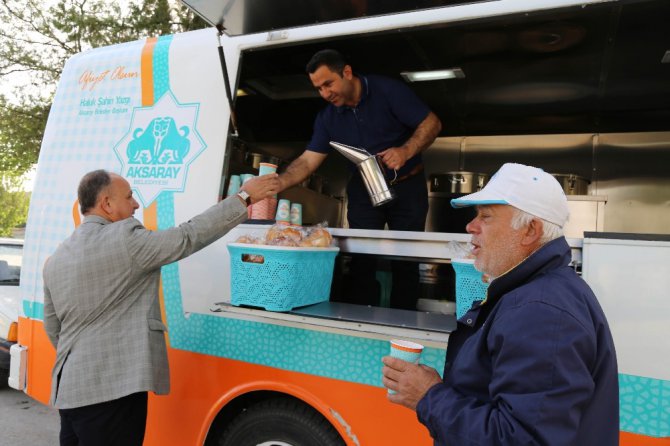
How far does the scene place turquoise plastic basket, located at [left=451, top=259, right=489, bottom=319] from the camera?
2049 mm

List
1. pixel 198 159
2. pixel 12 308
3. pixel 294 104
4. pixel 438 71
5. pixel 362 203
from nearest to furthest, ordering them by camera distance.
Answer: pixel 198 159 → pixel 362 203 → pixel 438 71 → pixel 294 104 → pixel 12 308

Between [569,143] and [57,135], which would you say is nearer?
[57,135]

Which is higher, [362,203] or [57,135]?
[57,135]

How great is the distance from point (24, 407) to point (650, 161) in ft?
22.8

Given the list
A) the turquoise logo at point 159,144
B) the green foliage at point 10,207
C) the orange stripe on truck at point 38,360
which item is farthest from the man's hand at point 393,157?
the green foliage at point 10,207

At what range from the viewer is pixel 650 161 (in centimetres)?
525

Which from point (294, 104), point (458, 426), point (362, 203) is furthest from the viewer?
point (294, 104)

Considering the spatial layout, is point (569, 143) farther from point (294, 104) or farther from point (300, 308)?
point (300, 308)

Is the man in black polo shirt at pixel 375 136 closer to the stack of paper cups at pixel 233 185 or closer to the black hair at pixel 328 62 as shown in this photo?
the black hair at pixel 328 62

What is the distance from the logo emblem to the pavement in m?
2.77

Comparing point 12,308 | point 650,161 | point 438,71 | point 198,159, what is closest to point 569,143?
point 650,161

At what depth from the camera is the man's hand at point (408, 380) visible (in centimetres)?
136

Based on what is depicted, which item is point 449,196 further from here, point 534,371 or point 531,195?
point 534,371

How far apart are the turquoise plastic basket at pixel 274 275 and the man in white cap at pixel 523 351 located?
35.4 inches
